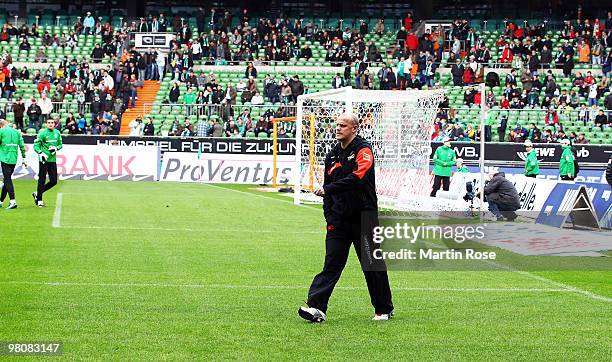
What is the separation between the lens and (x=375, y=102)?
30.8 metres

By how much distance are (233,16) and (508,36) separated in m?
15.5

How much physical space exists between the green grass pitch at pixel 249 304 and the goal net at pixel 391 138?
939 centimetres

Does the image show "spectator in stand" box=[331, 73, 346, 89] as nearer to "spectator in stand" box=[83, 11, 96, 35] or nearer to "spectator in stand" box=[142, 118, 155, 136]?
"spectator in stand" box=[142, 118, 155, 136]

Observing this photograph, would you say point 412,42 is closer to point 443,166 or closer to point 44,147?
point 443,166

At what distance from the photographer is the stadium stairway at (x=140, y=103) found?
47734 millimetres

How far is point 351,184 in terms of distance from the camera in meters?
10.2

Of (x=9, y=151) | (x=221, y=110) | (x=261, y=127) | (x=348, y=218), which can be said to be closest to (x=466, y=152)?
(x=261, y=127)

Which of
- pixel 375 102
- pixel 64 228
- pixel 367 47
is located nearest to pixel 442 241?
pixel 64 228

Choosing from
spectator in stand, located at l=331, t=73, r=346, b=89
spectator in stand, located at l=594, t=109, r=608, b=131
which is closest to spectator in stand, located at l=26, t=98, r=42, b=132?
spectator in stand, located at l=331, t=73, r=346, b=89

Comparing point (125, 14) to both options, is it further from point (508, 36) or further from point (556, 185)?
point (556, 185)

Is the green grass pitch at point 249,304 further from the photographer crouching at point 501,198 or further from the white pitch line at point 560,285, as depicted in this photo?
the photographer crouching at point 501,198

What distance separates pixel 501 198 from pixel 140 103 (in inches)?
1155

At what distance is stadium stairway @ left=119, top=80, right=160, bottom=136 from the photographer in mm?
47734

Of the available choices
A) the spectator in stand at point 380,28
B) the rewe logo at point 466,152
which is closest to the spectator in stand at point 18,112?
the rewe logo at point 466,152
